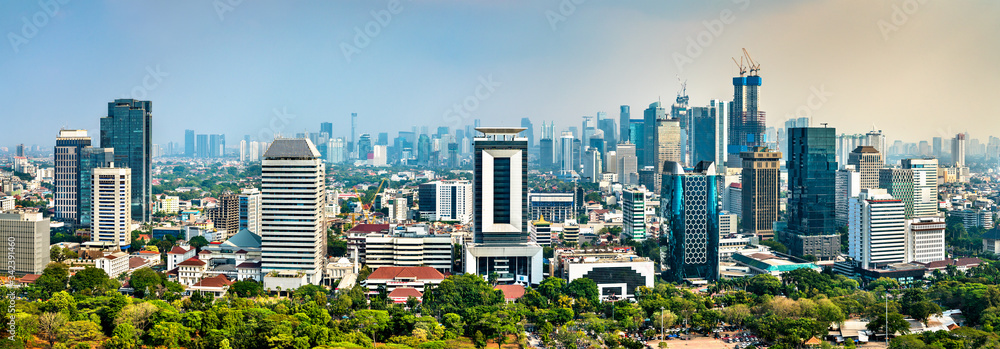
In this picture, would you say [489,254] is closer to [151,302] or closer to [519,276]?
[519,276]

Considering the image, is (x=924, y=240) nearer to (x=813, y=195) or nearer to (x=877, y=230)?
(x=877, y=230)

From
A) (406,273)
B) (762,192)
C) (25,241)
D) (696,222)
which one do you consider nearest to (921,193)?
(762,192)

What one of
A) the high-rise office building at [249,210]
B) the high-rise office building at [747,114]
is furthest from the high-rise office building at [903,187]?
the high-rise office building at [249,210]

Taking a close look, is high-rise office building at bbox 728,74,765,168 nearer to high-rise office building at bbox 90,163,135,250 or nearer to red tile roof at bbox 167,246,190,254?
red tile roof at bbox 167,246,190,254

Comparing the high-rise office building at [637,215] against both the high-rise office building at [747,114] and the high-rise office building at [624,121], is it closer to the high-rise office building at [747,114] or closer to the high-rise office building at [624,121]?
the high-rise office building at [747,114]

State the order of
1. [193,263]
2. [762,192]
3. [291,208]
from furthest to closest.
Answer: [762,192] < [193,263] < [291,208]

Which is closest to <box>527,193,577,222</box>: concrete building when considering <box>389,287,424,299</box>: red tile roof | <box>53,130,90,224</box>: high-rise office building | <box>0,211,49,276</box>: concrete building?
<box>53,130,90,224</box>: high-rise office building
